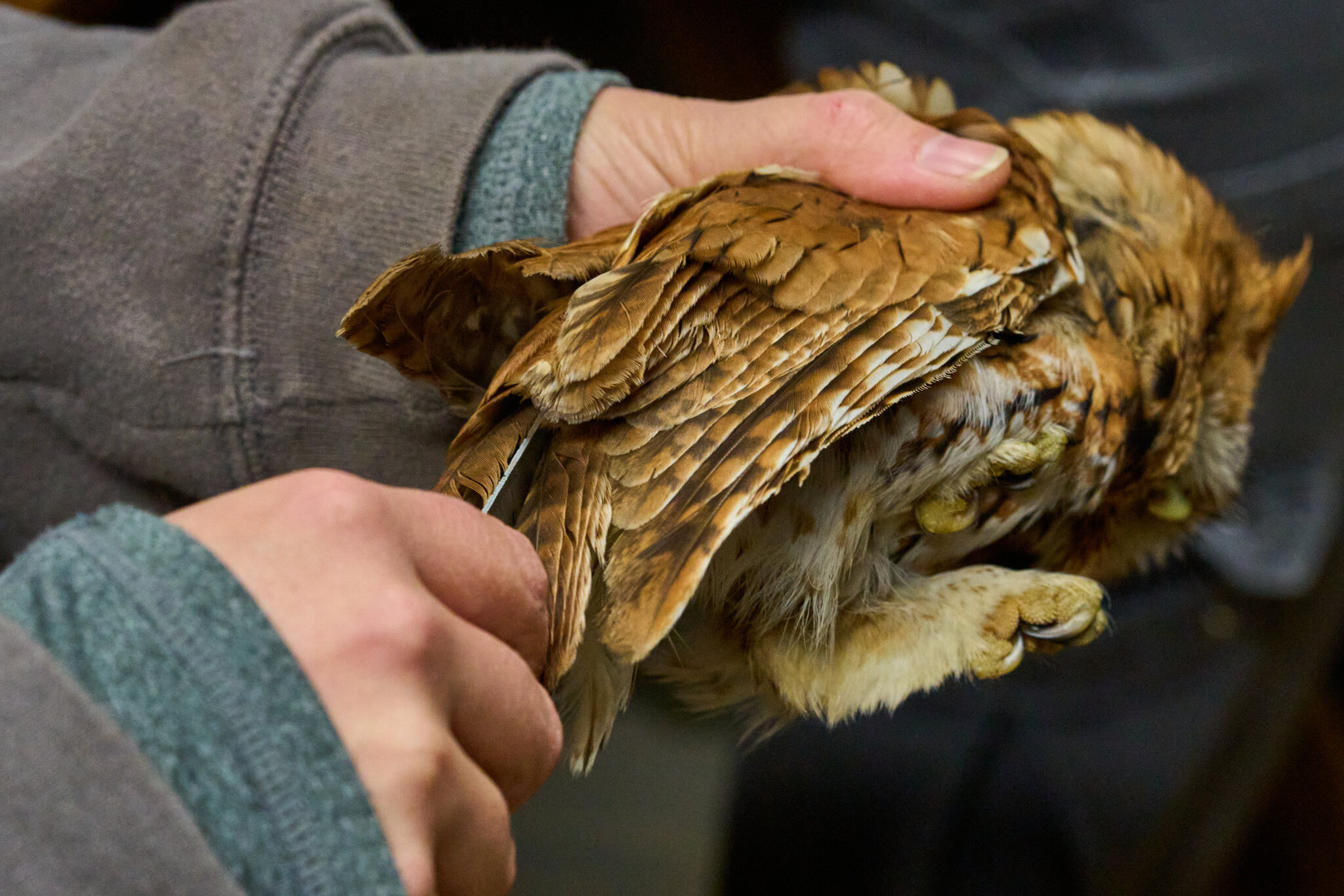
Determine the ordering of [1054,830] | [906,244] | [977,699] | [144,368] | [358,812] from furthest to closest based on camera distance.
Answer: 1. [1054,830]
2. [977,699]
3. [144,368]
4. [906,244]
5. [358,812]

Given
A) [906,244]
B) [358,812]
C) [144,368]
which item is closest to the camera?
[358,812]

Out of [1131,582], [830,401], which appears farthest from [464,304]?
[1131,582]

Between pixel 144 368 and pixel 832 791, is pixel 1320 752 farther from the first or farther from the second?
pixel 144 368

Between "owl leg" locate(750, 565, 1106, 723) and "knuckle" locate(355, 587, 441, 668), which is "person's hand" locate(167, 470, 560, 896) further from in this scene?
"owl leg" locate(750, 565, 1106, 723)

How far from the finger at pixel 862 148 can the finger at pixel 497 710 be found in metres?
0.70

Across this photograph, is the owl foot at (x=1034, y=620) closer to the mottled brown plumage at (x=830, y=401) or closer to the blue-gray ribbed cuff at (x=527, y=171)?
the mottled brown plumage at (x=830, y=401)

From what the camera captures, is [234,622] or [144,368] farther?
[144,368]

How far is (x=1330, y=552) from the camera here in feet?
6.20

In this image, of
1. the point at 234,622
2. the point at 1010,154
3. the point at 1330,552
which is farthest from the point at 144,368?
the point at 1330,552

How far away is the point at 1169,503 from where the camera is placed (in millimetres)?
1431

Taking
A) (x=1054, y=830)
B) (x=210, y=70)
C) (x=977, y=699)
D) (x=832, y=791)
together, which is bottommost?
(x=1054, y=830)

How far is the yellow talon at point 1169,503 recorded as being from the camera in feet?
4.65

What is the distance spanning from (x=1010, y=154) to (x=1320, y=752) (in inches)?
78.3

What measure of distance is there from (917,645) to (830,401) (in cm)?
37
